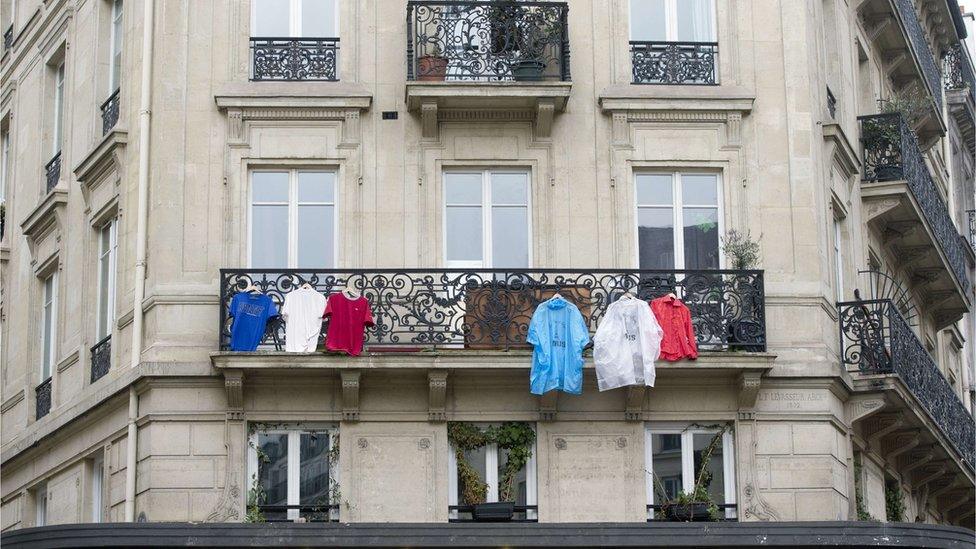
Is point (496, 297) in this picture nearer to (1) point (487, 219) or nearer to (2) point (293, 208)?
(1) point (487, 219)

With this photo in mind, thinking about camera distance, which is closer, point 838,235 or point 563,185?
point 563,185

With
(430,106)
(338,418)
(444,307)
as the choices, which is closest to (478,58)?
(430,106)

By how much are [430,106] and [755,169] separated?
3991 mm

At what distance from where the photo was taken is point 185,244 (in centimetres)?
2367

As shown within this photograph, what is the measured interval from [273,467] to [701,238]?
579 cm

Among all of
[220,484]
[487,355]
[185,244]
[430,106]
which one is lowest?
[220,484]

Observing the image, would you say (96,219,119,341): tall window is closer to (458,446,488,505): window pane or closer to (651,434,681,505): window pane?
(458,446,488,505): window pane

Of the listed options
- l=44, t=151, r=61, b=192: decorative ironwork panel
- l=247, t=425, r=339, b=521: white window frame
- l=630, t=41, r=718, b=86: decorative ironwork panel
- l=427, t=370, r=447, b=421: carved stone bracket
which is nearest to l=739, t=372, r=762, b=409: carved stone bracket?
l=427, t=370, r=447, b=421: carved stone bracket

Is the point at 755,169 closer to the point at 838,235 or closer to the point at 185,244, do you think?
the point at 838,235

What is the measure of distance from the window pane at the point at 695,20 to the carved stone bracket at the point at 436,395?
5.39 meters

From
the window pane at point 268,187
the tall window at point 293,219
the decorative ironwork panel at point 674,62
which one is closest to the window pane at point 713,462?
the decorative ironwork panel at point 674,62

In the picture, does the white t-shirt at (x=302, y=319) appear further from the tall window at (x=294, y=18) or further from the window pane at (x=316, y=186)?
the tall window at (x=294, y=18)

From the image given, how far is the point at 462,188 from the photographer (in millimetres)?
24297

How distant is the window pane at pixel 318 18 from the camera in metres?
24.7
